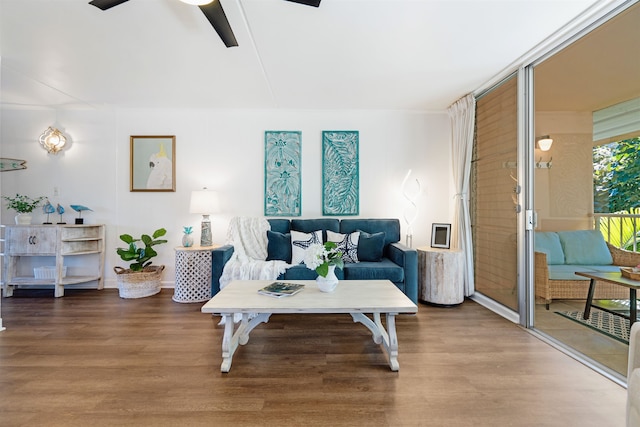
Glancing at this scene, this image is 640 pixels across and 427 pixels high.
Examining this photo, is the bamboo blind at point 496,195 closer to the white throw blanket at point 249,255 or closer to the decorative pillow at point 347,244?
the decorative pillow at point 347,244

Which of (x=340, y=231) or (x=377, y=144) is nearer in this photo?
(x=340, y=231)

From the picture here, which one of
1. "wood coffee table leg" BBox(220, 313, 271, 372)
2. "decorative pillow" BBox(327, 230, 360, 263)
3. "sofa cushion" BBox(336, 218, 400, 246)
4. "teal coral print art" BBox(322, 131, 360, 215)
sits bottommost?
"wood coffee table leg" BBox(220, 313, 271, 372)

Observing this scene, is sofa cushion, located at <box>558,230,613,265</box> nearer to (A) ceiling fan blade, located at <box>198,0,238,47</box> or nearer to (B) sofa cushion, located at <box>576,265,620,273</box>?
(B) sofa cushion, located at <box>576,265,620,273</box>

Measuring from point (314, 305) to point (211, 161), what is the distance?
9.16 feet

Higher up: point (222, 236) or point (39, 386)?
point (222, 236)

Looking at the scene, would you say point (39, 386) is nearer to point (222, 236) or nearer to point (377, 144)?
point (222, 236)

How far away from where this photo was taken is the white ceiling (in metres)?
1.89

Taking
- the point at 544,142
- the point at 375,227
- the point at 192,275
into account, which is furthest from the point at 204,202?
the point at 544,142

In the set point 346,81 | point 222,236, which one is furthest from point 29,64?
point 346,81

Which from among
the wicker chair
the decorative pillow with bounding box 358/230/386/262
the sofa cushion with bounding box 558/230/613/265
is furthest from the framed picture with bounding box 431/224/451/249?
the sofa cushion with bounding box 558/230/613/265

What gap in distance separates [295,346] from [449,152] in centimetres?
317

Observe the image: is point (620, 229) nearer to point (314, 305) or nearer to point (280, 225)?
point (314, 305)

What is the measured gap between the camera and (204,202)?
135 inches

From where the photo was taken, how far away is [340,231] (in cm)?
346
